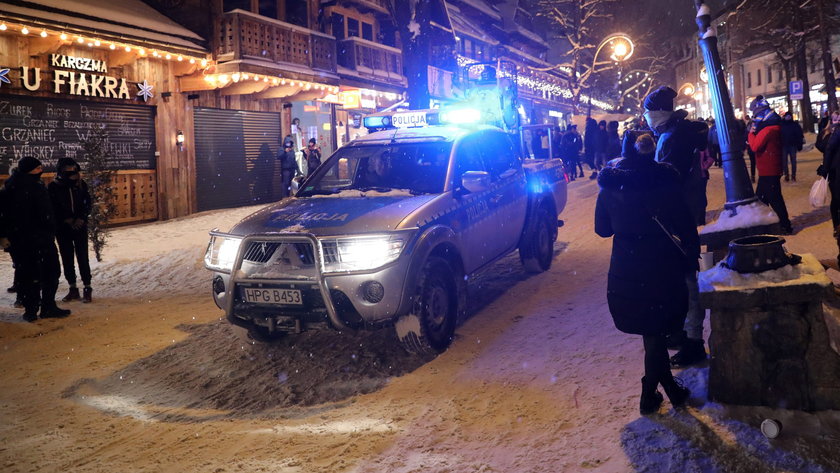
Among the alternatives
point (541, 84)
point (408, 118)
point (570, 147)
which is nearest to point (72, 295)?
point (408, 118)

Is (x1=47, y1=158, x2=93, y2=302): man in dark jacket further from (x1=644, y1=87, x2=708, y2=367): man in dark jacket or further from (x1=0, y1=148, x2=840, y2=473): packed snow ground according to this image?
(x1=644, y1=87, x2=708, y2=367): man in dark jacket

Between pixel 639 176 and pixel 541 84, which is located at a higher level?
pixel 541 84

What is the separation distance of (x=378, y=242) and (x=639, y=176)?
2143 mm

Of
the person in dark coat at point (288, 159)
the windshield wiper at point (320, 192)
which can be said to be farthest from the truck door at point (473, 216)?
the person in dark coat at point (288, 159)

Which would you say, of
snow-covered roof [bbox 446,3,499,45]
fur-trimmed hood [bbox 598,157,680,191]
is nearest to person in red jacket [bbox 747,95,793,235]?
fur-trimmed hood [bbox 598,157,680,191]

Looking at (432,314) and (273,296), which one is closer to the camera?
(273,296)

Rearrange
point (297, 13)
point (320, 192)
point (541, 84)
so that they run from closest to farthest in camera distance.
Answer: point (320, 192) → point (297, 13) → point (541, 84)

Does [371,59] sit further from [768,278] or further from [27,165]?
[768,278]

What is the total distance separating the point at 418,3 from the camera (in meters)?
12.8

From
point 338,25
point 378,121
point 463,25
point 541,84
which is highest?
point 463,25

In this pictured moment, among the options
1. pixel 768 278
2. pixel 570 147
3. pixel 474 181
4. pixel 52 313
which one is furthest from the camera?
pixel 570 147

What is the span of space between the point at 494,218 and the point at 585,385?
281cm

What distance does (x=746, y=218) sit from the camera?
5223 mm

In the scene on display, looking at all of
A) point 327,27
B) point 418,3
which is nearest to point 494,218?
point 418,3
